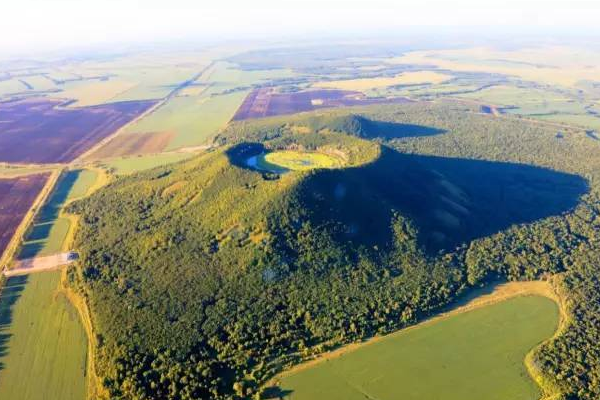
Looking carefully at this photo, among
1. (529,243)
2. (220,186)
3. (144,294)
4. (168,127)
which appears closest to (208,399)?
(144,294)

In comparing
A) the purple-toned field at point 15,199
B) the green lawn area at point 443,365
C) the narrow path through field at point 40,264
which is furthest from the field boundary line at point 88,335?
the green lawn area at point 443,365

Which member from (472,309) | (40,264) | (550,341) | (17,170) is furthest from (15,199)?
(550,341)

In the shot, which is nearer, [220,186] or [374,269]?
[374,269]

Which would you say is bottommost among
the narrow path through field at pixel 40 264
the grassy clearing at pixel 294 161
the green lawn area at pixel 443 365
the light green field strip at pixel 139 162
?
the green lawn area at pixel 443 365

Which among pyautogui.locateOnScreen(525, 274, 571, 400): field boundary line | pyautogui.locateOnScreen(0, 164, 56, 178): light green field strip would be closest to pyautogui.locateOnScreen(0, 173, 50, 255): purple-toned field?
pyautogui.locateOnScreen(0, 164, 56, 178): light green field strip

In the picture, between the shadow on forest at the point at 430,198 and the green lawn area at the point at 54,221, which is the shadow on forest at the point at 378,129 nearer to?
the shadow on forest at the point at 430,198

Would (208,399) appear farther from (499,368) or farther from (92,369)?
(499,368)
